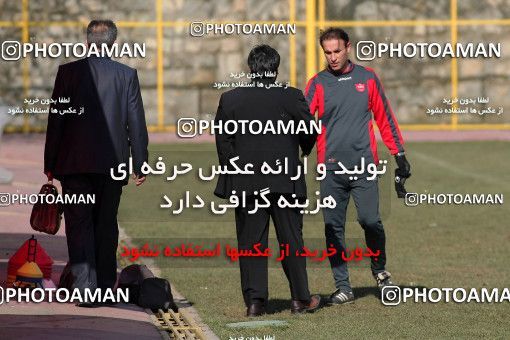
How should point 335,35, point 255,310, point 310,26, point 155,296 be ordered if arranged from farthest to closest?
point 310,26
point 335,35
point 155,296
point 255,310

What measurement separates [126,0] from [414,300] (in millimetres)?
22221

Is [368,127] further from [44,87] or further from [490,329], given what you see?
[44,87]

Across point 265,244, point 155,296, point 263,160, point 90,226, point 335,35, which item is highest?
point 335,35

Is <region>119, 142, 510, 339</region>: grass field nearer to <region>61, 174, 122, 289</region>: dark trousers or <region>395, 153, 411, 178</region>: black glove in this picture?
<region>61, 174, 122, 289</region>: dark trousers

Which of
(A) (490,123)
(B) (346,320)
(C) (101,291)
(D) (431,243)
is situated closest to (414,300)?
(B) (346,320)

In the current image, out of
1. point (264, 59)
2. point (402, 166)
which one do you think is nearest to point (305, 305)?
point (402, 166)

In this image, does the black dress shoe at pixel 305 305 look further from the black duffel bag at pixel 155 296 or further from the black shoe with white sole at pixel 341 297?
the black duffel bag at pixel 155 296

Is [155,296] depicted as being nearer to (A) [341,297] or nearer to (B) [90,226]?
(B) [90,226]

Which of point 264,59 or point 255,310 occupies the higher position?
point 264,59

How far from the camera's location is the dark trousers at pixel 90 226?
37.9 feet

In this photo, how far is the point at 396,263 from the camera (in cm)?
1481

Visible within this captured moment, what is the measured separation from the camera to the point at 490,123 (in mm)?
33344

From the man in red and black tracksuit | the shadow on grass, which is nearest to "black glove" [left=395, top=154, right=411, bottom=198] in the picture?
the man in red and black tracksuit

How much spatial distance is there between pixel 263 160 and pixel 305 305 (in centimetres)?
103
